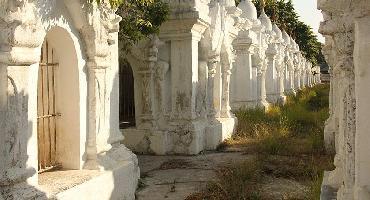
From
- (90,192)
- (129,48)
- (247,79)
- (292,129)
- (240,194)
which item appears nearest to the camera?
(90,192)

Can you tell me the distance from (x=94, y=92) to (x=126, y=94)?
213 inches

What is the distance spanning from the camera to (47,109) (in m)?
6.14

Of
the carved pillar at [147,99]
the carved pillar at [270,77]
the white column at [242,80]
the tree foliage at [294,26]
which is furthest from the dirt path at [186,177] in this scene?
the tree foliage at [294,26]

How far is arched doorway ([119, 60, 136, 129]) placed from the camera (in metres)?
11.7

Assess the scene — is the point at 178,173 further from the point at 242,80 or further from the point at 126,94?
the point at 242,80

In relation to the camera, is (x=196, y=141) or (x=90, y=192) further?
(x=196, y=141)

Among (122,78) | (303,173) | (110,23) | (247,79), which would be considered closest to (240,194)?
(303,173)

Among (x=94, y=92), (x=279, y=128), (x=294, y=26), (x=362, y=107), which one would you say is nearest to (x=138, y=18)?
(x=94, y=92)

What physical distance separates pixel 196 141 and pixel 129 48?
259 cm

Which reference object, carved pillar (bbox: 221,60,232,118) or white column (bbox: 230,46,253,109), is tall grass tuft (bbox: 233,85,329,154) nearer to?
carved pillar (bbox: 221,60,232,118)

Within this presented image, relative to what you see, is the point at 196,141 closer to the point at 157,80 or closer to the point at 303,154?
the point at 157,80

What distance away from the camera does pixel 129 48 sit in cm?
1023

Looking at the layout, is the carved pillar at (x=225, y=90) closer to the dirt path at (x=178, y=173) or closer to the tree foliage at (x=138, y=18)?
the dirt path at (x=178, y=173)

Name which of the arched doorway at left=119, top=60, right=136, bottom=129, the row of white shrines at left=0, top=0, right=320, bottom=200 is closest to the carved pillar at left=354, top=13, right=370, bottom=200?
the row of white shrines at left=0, top=0, right=320, bottom=200
